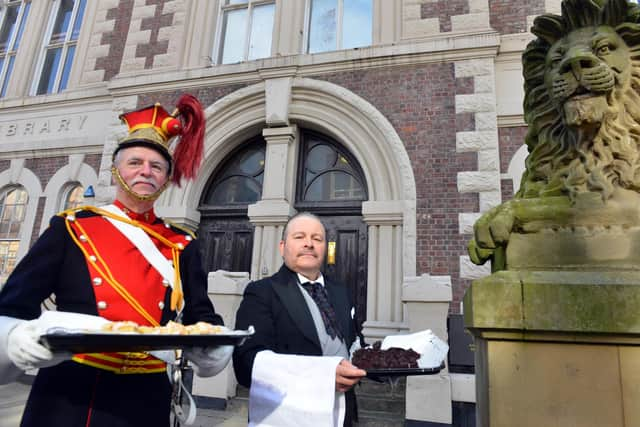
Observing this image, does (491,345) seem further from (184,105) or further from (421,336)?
(184,105)

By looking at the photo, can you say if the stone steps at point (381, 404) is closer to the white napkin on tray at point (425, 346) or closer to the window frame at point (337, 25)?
the white napkin on tray at point (425, 346)

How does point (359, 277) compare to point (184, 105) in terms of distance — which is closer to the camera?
point (184, 105)

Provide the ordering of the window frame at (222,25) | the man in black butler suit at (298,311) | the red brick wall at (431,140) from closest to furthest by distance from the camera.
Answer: the man in black butler suit at (298,311)
the red brick wall at (431,140)
the window frame at (222,25)

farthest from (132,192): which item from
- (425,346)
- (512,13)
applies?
(512,13)

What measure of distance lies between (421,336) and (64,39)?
11.1 metres

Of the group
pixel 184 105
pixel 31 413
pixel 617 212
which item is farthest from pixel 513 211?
pixel 31 413

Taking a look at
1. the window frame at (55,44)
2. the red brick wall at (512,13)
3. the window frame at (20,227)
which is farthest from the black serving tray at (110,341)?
the window frame at (55,44)

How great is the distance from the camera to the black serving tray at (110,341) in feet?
3.82

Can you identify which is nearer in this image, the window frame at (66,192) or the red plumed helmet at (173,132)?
the red plumed helmet at (173,132)

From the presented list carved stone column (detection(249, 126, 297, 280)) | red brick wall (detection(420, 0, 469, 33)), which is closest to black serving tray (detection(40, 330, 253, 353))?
carved stone column (detection(249, 126, 297, 280))

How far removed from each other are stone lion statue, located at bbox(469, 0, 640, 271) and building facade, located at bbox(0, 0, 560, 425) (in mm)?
2391

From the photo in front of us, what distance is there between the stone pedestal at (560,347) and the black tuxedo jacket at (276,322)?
2.77ft

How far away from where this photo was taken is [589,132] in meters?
2.16

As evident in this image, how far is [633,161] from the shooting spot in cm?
212
